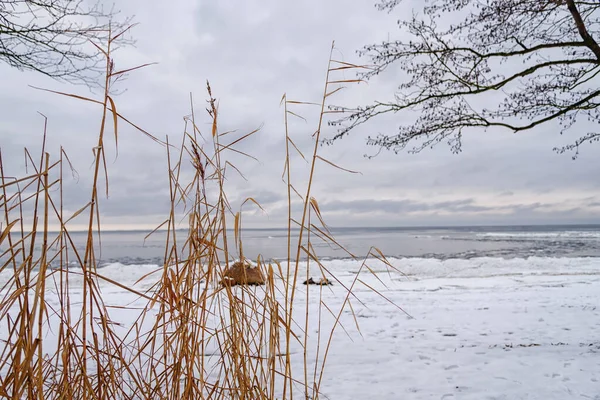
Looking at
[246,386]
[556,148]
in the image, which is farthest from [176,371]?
[556,148]

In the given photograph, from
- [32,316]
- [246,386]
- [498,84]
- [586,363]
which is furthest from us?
[498,84]

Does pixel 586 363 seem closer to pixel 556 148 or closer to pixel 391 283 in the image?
pixel 556 148

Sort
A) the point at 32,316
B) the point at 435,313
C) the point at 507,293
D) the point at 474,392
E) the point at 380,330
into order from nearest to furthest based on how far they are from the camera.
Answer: the point at 32,316 < the point at 474,392 < the point at 380,330 < the point at 435,313 < the point at 507,293

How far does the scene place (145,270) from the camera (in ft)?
43.6

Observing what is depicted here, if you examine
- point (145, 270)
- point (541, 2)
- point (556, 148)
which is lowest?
point (145, 270)

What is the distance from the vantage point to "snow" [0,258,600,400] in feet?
9.20

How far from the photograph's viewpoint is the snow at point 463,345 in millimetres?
2805

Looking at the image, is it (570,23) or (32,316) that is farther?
(570,23)

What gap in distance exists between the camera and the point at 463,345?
3.87 m

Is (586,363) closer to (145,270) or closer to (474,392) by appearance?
(474,392)

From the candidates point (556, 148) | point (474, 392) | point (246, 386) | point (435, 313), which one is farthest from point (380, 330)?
point (246, 386)

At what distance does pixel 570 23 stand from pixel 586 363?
302cm

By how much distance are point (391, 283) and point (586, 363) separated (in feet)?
20.9

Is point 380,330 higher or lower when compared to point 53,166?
lower
